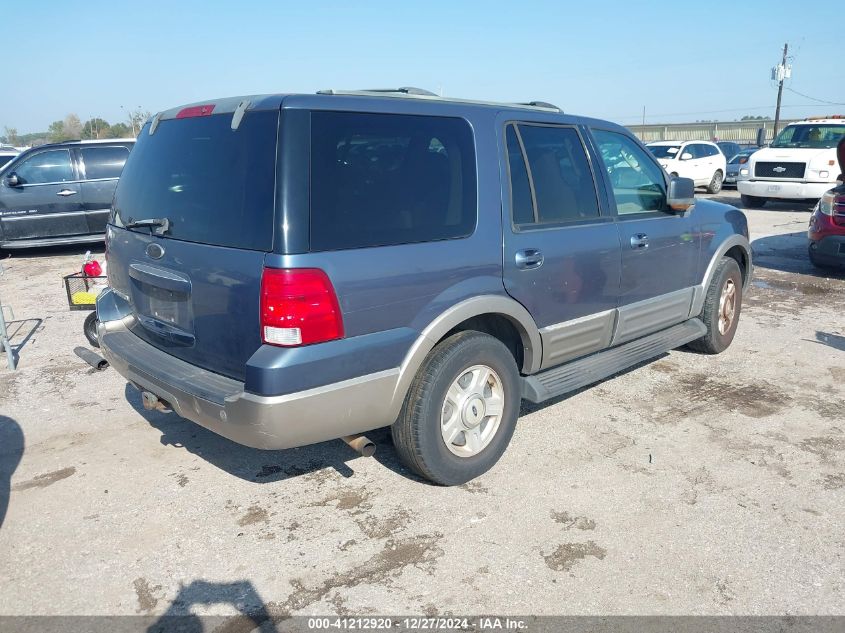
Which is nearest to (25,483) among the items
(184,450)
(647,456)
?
(184,450)

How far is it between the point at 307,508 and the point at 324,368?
998mm

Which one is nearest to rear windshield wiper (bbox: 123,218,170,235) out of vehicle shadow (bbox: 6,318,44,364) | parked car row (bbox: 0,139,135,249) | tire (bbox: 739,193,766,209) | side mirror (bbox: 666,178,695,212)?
vehicle shadow (bbox: 6,318,44,364)

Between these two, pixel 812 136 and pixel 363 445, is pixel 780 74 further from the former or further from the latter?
pixel 363 445

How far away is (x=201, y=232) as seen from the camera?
3270mm

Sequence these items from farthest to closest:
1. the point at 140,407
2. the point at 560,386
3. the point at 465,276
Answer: the point at 140,407 → the point at 560,386 → the point at 465,276

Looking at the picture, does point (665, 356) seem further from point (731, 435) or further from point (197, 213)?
point (197, 213)

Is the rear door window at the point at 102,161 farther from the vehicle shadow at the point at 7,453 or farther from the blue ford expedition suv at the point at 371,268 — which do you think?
the blue ford expedition suv at the point at 371,268

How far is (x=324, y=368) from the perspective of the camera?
9.80 feet

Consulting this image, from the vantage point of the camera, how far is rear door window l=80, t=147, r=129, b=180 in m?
11.5

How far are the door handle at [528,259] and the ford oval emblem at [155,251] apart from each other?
1858 millimetres

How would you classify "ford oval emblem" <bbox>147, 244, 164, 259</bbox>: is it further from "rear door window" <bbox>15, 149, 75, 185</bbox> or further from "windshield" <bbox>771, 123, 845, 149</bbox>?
"windshield" <bbox>771, 123, 845, 149</bbox>

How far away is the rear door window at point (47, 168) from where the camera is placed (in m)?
11.2

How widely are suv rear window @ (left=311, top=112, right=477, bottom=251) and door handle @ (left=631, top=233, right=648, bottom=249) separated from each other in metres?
1.48

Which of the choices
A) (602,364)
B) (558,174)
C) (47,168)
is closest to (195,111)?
(558,174)
